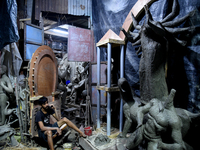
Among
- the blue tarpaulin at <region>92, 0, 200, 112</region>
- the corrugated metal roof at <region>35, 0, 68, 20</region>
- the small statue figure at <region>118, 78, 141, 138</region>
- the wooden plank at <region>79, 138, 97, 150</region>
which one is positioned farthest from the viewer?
the corrugated metal roof at <region>35, 0, 68, 20</region>

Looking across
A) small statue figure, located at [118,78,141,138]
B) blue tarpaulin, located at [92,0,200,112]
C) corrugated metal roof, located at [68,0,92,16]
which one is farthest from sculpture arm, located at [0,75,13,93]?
blue tarpaulin, located at [92,0,200,112]

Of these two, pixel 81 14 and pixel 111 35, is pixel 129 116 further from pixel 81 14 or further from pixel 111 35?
pixel 81 14

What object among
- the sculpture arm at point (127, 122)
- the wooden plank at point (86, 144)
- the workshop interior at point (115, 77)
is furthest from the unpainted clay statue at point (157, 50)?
the wooden plank at point (86, 144)

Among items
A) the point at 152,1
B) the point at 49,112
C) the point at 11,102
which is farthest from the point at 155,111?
the point at 11,102

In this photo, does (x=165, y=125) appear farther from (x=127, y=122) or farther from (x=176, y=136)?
(x=127, y=122)

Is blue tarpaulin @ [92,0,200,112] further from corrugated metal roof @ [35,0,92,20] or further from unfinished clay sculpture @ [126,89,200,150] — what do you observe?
corrugated metal roof @ [35,0,92,20]

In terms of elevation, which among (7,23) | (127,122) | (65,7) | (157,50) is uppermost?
(65,7)

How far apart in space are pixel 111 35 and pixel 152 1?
1301 millimetres

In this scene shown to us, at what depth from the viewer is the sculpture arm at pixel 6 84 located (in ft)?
15.4

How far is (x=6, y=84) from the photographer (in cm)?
482

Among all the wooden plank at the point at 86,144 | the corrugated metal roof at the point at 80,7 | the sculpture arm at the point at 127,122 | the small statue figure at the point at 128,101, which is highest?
the corrugated metal roof at the point at 80,7

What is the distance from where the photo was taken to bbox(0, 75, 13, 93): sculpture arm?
15.4 feet

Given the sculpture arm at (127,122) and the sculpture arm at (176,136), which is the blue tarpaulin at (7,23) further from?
the sculpture arm at (176,136)

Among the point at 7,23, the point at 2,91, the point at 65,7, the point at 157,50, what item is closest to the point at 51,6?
the point at 65,7
